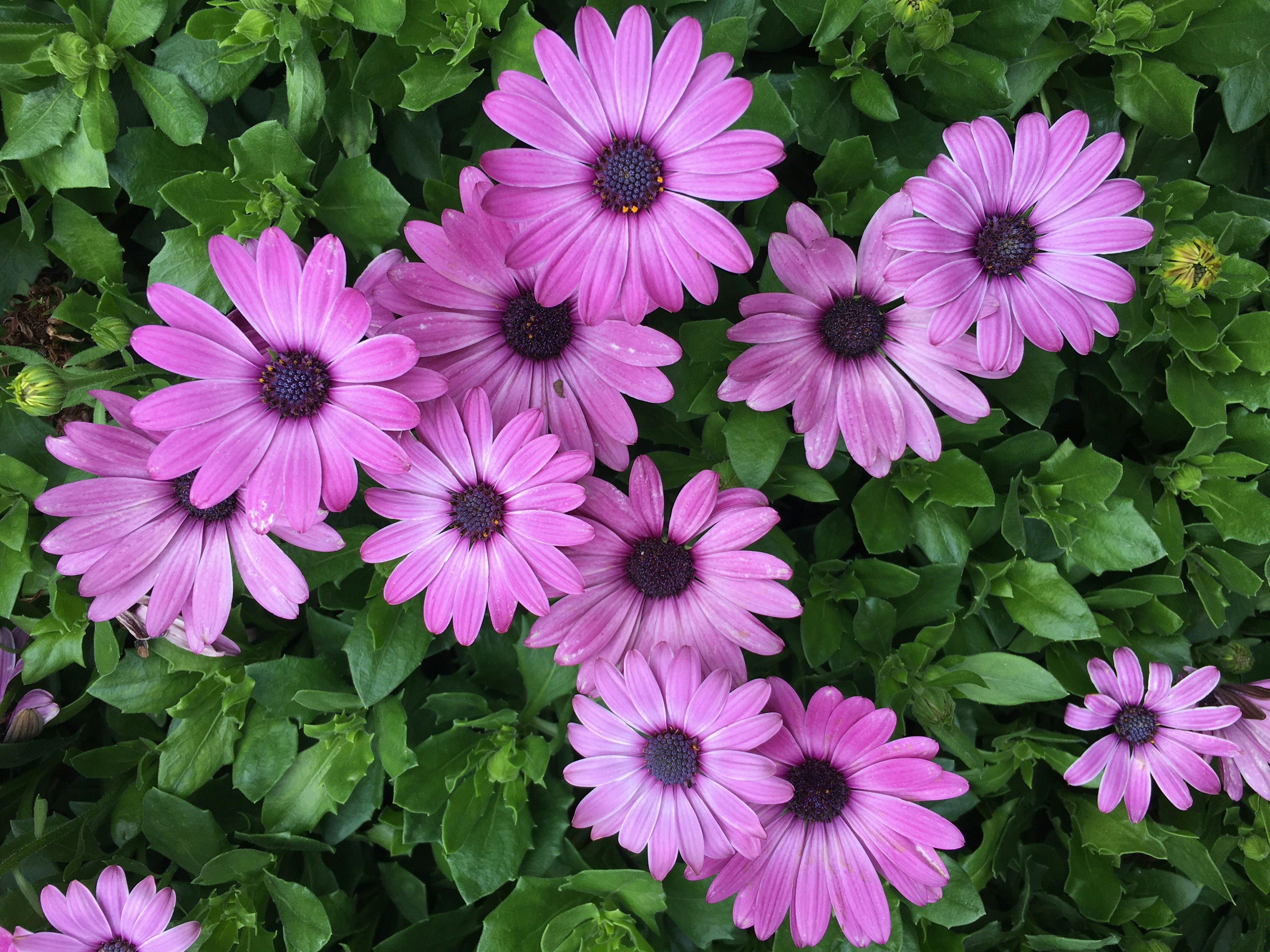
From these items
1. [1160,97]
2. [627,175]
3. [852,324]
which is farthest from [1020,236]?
[627,175]

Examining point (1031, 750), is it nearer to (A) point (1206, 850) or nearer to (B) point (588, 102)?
(A) point (1206, 850)

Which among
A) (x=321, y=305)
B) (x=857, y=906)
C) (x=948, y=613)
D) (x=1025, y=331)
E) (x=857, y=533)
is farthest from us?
(x=857, y=533)

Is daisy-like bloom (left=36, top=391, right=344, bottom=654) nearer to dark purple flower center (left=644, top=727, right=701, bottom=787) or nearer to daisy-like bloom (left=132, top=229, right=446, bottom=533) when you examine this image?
daisy-like bloom (left=132, top=229, right=446, bottom=533)

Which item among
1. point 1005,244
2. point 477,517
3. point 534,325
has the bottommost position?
point 477,517

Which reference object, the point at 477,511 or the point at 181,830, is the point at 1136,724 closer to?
the point at 477,511

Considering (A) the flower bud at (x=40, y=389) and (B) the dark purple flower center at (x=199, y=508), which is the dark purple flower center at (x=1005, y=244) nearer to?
(B) the dark purple flower center at (x=199, y=508)

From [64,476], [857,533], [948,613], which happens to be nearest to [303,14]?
[64,476]

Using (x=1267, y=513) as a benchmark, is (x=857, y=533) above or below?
below
